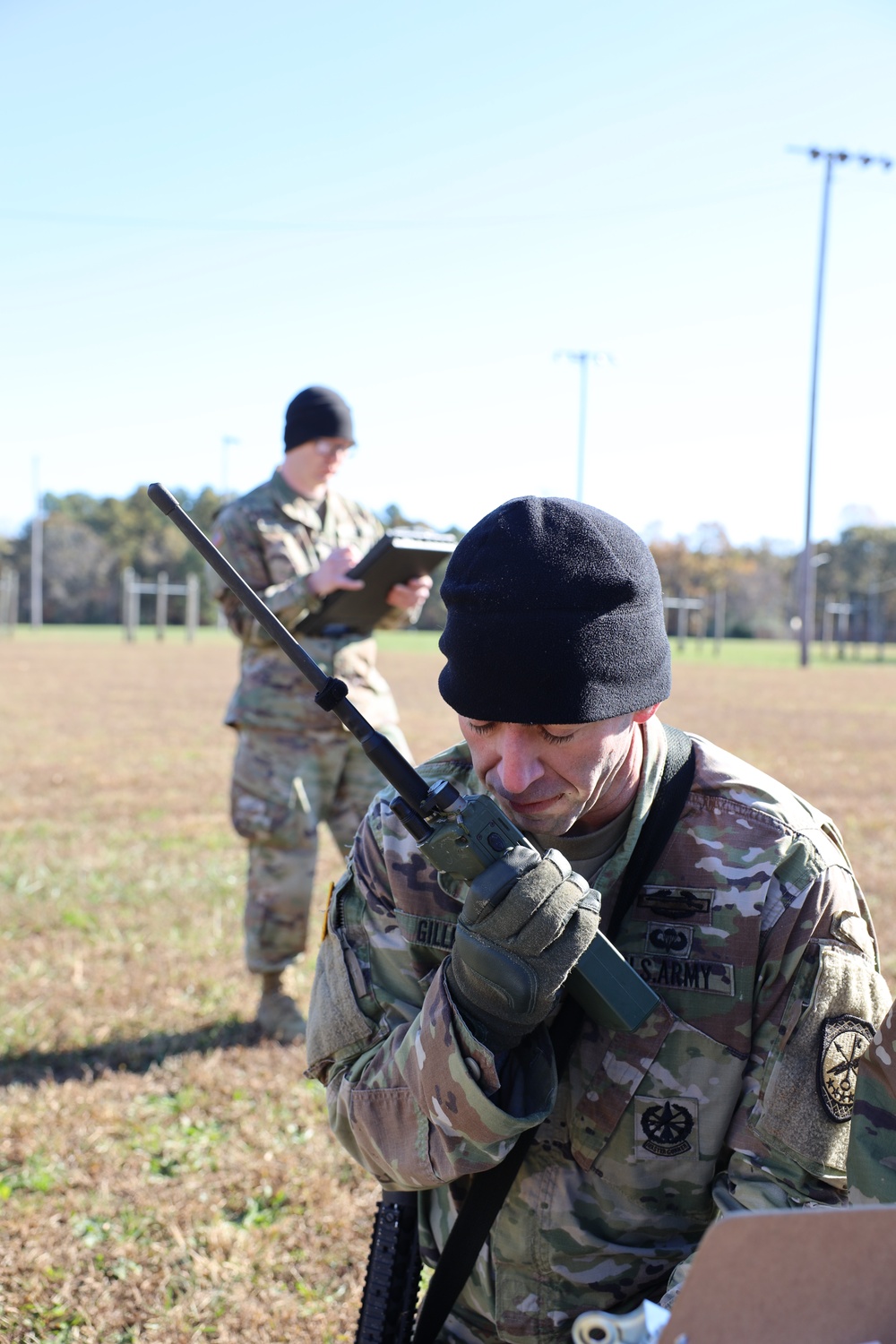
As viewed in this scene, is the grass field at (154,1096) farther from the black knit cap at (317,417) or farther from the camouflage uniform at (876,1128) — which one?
the black knit cap at (317,417)

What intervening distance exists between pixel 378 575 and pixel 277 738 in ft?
2.88

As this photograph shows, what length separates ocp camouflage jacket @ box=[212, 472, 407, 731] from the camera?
5102 mm

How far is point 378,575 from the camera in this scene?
16.0ft

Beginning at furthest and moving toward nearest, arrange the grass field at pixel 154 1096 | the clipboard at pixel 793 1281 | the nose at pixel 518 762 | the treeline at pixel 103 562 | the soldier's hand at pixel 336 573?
the treeline at pixel 103 562 → the soldier's hand at pixel 336 573 → the grass field at pixel 154 1096 → the nose at pixel 518 762 → the clipboard at pixel 793 1281

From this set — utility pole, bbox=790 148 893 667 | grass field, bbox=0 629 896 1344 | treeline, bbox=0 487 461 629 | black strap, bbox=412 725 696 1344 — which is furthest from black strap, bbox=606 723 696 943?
treeline, bbox=0 487 461 629

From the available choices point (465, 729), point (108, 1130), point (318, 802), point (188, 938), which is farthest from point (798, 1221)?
point (188, 938)

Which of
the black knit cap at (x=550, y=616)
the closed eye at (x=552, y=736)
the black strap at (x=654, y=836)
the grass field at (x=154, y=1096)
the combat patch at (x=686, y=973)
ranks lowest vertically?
the grass field at (x=154, y=1096)

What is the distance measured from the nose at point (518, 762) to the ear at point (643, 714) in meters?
0.22

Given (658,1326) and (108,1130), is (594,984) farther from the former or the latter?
(108,1130)

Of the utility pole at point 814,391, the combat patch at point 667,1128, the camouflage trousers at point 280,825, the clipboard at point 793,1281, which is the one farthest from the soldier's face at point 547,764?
the utility pole at point 814,391

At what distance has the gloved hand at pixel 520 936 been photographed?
167 cm

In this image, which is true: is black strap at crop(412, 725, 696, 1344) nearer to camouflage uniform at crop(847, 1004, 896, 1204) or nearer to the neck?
the neck

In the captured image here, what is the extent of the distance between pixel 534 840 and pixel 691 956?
0.34 meters

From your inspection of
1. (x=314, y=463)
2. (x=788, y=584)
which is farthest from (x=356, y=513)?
(x=788, y=584)
